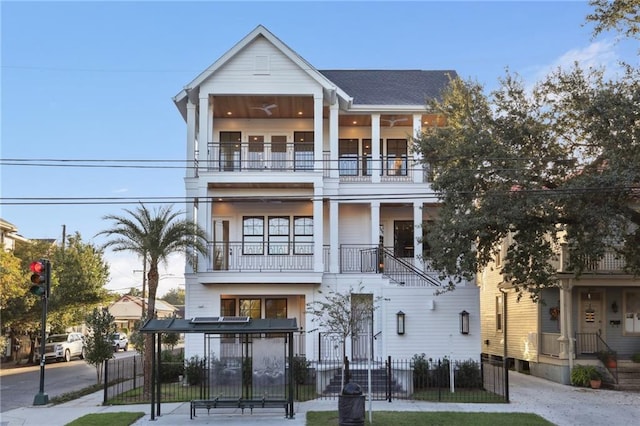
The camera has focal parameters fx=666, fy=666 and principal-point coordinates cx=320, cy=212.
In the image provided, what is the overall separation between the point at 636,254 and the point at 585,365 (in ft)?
19.9

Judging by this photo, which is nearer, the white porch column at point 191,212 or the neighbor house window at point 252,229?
the white porch column at point 191,212

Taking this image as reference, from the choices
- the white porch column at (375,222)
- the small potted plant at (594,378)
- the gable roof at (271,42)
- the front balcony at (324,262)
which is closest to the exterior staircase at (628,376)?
the small potted plant at (594,378)

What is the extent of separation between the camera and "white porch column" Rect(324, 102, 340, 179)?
25.3m

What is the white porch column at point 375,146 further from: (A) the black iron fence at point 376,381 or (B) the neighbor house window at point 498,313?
(B) the neighbor house window at point 498,313

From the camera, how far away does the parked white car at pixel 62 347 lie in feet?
131

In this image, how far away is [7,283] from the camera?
31828 mm

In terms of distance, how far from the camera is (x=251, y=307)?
85.9ft

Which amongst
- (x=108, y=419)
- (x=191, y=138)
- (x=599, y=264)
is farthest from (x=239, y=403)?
(x=599, y=264)

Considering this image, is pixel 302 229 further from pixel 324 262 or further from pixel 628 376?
pixel 628 376

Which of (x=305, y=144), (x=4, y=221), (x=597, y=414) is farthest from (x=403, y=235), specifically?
(x=4, y=221)

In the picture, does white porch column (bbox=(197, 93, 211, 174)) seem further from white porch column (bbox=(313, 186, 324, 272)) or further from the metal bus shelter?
the metal bus shelter

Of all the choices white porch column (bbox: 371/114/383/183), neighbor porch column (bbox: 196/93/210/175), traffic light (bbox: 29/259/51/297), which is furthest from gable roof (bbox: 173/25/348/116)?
traffic light (bbox: 29/259/51/297)

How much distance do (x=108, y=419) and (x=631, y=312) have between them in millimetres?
19597

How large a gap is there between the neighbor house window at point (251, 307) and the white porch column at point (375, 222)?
517 cm
